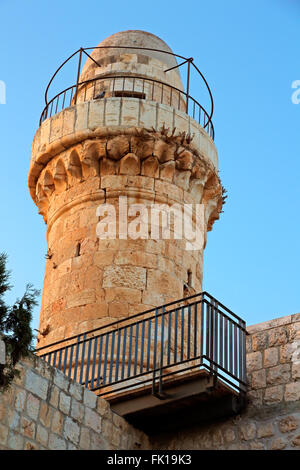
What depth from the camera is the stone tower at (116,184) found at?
13648 millimetres

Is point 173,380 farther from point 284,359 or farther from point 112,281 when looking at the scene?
point 112,281

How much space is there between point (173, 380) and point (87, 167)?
501cm

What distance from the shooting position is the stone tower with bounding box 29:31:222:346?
537 inches

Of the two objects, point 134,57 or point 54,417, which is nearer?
point 54,417

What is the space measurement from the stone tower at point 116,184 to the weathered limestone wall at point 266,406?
2662mm

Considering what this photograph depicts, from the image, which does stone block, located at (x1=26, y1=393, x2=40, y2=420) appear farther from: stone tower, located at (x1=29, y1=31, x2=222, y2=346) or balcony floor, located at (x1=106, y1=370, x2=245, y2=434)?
stone tower, located at (x1=29, y1=31, x2=222, y2=346)

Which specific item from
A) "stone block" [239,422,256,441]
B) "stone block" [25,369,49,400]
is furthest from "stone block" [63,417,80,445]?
"stone block" [239,422,256,441]

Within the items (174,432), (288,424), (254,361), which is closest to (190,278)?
(254,361)

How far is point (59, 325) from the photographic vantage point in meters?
13.7

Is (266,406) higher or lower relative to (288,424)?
higher

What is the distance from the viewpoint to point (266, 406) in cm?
1060

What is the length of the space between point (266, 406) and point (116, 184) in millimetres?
5133

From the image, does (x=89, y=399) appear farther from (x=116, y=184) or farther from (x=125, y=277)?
(x=116, y=184)

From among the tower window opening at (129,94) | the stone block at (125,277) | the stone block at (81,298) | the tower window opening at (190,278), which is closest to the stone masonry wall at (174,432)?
the stone block at (125,277)
